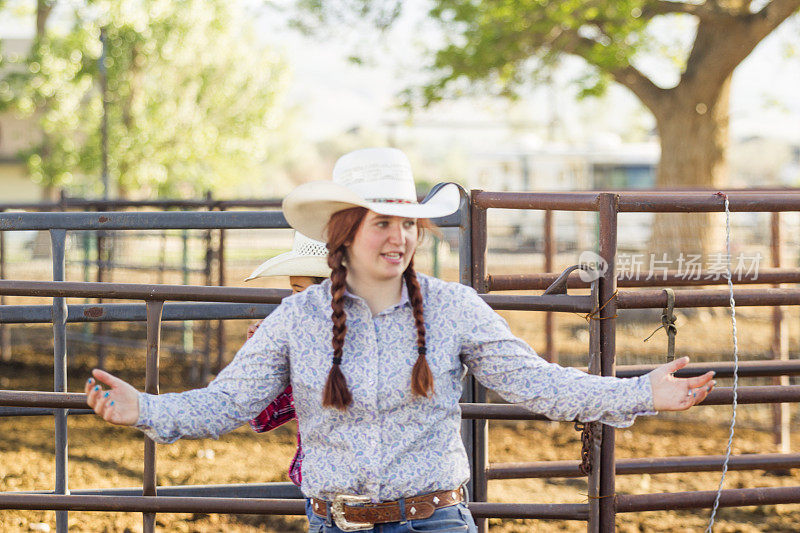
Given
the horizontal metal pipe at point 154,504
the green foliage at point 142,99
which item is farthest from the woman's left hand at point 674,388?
the green foliage at point 142,99

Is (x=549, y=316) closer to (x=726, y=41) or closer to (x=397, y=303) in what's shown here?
(x=397, y=303)

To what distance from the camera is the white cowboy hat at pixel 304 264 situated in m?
2.52

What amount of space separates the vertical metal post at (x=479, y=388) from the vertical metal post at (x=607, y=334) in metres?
0.39

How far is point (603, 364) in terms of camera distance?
2.88 m

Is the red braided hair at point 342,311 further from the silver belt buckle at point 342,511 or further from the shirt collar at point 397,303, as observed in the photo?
the silver belt buckle at point 342,511

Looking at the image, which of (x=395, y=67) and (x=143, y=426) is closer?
(x=143, y=426)

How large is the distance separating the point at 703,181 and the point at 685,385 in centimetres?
1084

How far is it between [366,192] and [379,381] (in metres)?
0.43

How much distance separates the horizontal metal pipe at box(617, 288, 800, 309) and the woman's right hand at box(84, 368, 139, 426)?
1598 millimetres

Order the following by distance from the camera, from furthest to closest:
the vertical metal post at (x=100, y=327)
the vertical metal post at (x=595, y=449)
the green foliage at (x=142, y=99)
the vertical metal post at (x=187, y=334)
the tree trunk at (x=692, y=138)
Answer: the green foliage at (x=142, y=99), the tree trunk at (x=692, y=138), the vertical metal post at (x=187, y=334), the vertical metal post at (x=100, y=327), the vertical metal post at (x=595, y=449)

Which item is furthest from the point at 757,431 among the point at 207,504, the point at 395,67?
the point at 395,67

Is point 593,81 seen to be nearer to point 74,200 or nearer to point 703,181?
point 703,181

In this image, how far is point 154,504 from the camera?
9.23 ft

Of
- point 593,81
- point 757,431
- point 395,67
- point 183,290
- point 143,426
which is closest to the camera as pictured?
point 143,426
